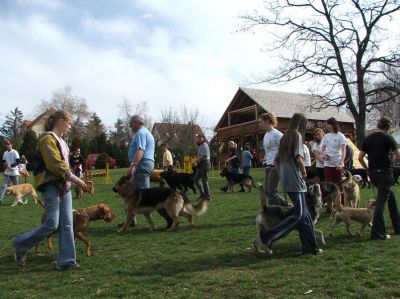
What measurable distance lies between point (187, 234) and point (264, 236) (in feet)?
7.20

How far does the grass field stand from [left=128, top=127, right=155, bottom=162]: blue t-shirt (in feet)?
4.68

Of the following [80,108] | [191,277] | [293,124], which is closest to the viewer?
[191,277]

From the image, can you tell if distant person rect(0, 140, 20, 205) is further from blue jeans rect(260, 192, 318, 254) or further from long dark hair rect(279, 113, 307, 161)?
long dark hair rect(279, 113, 307, 161)

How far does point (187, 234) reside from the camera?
24.4 feet

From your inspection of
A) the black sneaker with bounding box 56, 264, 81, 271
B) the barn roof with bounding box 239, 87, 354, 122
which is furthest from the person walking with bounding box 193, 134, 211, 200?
the barn roof with bounding box 239, 87, 354, 122

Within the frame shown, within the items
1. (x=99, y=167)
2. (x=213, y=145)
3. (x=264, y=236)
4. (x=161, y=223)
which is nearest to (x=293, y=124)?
(x=264, y=236)

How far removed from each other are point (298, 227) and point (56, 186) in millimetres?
3013

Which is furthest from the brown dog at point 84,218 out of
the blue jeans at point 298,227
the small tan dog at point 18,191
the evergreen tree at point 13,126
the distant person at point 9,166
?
the evergreen tree at point 13,126

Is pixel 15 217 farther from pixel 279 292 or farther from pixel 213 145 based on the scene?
pixel 213 145

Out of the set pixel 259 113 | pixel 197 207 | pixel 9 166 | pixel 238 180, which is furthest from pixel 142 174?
pixel 259 113

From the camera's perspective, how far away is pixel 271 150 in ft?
24.0

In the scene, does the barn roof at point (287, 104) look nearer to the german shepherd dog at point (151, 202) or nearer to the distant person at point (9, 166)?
the distant person at point (9, 166)

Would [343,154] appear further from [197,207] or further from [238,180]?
[238,180]

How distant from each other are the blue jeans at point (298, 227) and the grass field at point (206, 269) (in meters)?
0.21
